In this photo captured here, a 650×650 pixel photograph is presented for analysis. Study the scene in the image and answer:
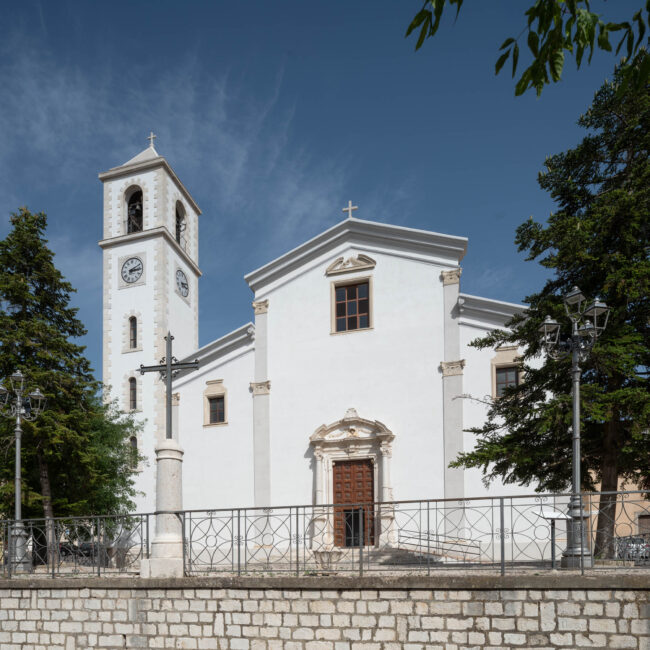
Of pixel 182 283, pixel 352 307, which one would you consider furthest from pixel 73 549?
pixel 182 283

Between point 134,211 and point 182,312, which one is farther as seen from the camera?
point 134,211

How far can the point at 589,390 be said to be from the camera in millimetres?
10859

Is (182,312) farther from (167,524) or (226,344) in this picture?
(167,524)

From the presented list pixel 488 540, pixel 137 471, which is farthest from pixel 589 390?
pixel 137 471

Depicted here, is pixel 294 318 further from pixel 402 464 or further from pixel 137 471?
pixel 137 471

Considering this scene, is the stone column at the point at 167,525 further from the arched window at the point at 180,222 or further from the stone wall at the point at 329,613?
the arched window at the point at 180,222

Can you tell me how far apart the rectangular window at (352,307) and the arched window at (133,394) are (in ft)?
26.9

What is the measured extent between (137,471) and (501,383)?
12060 millimetres

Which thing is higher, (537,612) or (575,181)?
(575,181)

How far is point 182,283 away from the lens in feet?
85.2

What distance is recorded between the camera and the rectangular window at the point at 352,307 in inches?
750

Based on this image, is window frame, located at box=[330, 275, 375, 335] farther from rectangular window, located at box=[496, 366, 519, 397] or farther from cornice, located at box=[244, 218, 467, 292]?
rectangular window, located at box=[496, 366, 519, 397]

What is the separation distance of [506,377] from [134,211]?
54.0ft

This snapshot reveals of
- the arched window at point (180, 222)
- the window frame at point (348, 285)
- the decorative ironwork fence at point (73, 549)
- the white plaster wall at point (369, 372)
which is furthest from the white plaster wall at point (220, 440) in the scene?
the arched window at point (180, 222)
